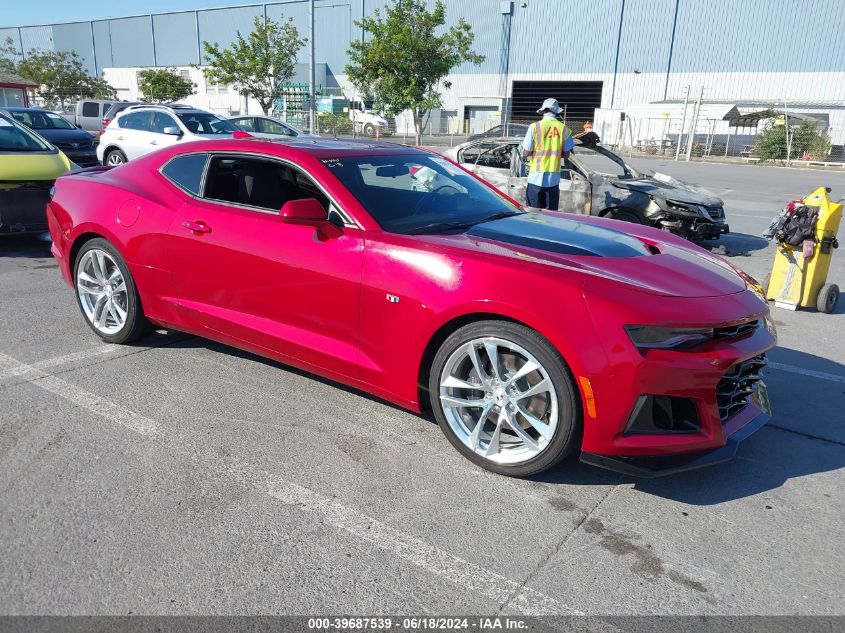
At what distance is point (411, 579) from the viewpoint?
260 centimetres

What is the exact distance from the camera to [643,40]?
41.8 m

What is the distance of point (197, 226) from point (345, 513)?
2.18 m

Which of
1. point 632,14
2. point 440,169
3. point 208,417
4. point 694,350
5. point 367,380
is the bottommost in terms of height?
point 208,417

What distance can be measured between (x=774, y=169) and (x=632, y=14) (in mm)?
18148

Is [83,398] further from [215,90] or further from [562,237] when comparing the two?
[215,90]

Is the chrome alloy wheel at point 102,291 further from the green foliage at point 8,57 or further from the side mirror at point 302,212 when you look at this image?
the green foliage at point 8,57

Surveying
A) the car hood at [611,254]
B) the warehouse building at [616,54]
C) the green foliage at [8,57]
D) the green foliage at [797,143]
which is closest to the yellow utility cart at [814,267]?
the car hood at [611,254]

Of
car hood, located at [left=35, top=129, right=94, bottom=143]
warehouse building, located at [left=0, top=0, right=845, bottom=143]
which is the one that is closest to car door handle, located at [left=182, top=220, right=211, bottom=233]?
car hood, located at [left=35, top=129, right=94, bottom=143]

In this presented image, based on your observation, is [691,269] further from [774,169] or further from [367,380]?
[774,169]

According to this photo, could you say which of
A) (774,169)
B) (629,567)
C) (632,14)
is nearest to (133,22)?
(632,14)

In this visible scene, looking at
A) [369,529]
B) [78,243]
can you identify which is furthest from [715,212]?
[369,529]

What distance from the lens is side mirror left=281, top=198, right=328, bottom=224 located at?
3.64 metres

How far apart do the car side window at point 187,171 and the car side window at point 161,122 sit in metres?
12.2

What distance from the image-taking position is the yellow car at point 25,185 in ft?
25.4
